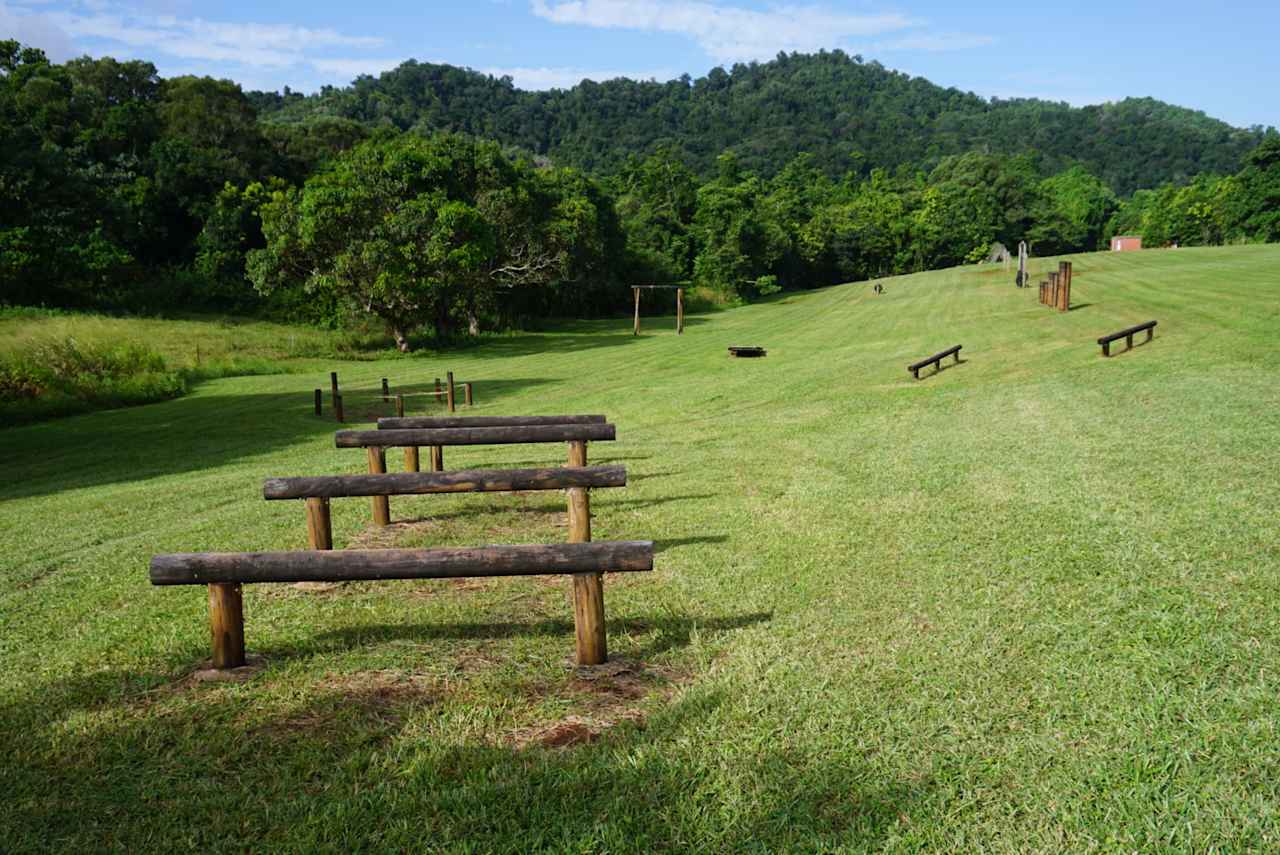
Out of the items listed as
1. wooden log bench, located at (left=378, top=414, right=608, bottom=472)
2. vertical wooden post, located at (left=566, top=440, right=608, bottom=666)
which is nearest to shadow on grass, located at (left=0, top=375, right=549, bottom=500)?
wooden log bench, located at (left=378, top=414, right=608, bottom=472)

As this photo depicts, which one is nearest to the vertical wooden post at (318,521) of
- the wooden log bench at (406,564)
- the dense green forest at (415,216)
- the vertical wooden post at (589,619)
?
the wooden log bench at (406,564)

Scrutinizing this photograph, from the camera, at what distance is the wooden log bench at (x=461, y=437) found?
27.9 feet

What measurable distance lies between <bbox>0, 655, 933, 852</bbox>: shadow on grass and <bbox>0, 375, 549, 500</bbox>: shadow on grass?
7.65m

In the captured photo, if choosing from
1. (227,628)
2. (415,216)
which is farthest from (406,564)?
(415,216)

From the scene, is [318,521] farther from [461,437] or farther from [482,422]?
[482,422]

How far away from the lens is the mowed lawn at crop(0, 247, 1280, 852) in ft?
11.9

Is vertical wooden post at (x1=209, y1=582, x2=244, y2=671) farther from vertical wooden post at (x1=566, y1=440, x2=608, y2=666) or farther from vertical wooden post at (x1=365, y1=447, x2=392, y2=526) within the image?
vertical wooden post at (x1=365, y1=447, x2=392, y2=526)

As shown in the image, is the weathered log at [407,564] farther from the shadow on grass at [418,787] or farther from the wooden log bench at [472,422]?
the wooden log bench at [472,422]

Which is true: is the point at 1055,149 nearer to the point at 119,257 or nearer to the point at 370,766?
the point at 119,257

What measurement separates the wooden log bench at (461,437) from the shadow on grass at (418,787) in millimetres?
4111

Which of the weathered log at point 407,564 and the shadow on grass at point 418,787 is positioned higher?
the weathered log at point 407,564

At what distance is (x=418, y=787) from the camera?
382cm

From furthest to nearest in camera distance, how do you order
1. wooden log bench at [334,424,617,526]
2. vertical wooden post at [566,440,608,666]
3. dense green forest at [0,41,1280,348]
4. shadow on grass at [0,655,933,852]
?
dense green forest at [0,41,1280,348] < wooden log bench at [334,424,617,526] < vertical wooden post at [566,440,608,666] < shadow on grass at [0,655,933,852]

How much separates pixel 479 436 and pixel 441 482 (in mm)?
1803
